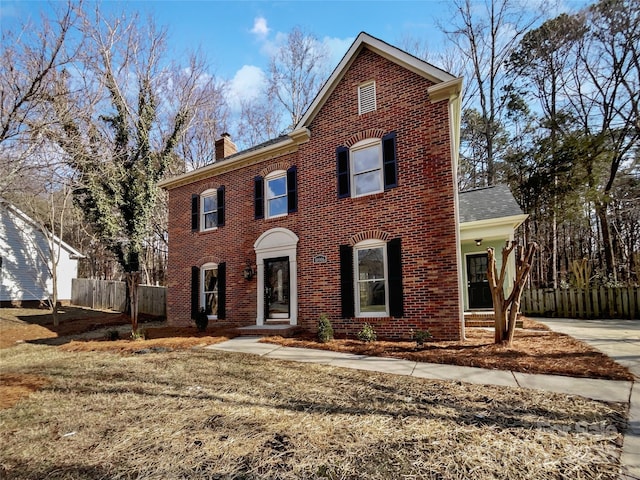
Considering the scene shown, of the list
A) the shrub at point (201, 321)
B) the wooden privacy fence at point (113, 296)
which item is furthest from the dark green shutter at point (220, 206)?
the wooden privacy fence at point (113, 296)

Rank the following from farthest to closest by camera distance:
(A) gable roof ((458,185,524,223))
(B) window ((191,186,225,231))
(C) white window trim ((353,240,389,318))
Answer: (B) window ((191,186,225,231)) < (A) gable roof ((458,185,524,223)) < (C) white window trim ((353,240,389,318))

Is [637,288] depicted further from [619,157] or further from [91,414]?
[91,414]

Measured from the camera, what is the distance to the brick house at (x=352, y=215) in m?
7.80

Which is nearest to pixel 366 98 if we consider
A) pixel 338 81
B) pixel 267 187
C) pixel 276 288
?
pixel 338 81

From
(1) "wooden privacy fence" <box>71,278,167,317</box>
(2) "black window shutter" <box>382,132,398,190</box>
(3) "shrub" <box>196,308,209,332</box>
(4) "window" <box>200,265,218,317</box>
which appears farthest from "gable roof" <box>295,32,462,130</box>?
(1) "wooden privacy fence" <box>71,278,167,317</box>

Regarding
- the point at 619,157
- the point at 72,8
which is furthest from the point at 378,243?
the point at 619,157

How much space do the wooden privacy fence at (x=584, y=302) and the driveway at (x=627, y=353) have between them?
285 cm

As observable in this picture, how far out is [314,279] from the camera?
9398mm

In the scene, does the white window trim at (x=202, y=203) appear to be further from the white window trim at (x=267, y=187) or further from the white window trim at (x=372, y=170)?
the white window trim at (x=372, y=170)

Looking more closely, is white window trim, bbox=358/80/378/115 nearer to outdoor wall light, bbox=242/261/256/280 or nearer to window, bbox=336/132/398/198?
window, bbox=336/132/398/198

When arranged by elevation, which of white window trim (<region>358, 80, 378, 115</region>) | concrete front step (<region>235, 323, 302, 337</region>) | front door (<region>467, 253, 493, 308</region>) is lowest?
concrete front step (<region>235, 323, 302, 337</region>)

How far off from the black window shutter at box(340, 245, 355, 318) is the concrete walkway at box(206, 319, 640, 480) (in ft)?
6.24

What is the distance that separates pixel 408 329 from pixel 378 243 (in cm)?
223

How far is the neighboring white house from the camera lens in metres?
18.1
